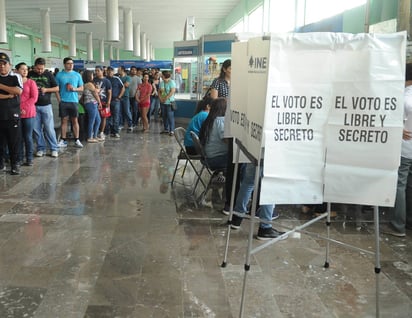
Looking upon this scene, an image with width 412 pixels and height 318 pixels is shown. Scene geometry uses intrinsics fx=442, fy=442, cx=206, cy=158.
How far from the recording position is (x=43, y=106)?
22.9ft

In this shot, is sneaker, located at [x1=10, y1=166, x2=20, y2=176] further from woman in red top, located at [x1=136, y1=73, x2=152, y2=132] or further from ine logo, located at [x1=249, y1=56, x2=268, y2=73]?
woman in red top, located at [x1=136, y1=73, x2=152, y2=132]

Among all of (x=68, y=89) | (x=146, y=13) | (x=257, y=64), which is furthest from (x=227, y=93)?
(x=146, y=13)

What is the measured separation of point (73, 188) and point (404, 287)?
3788 mm

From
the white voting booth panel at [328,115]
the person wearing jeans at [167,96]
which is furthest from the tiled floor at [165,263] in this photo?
the person wearing jeans at [167,96]

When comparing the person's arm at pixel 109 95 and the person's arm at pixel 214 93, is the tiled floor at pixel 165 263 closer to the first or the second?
the person's arm at pixel 214 93

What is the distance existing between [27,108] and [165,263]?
13.0ft

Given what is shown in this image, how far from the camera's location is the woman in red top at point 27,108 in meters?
6.19

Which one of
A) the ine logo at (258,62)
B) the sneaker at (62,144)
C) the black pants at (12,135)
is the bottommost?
the sneaker at (62,144)

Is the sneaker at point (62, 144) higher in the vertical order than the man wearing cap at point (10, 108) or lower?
lower

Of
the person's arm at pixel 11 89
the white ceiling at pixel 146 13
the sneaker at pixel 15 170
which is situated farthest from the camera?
the white ceiling at pixel 146 13

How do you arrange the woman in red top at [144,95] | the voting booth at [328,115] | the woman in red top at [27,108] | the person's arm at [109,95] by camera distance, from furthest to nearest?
the woman in red top at [144,95] < the person's arm at [109,95] < the woman in red top at [27,108] < the voting booth at [328,115]

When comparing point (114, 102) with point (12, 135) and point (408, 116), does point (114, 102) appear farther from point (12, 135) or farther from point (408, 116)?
point (408, 116)

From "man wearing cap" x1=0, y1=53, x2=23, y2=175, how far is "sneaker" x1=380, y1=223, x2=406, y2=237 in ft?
14.9

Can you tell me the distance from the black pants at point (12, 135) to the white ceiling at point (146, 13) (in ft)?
46.3
